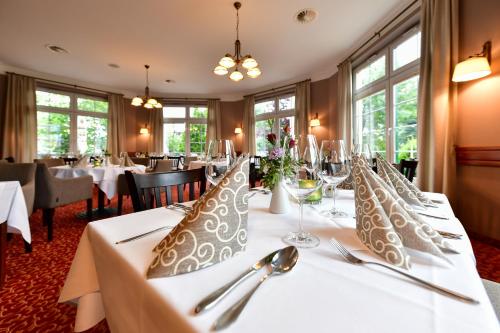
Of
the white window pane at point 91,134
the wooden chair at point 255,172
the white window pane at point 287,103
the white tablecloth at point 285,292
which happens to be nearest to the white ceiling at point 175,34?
the white window pane at point 287,103

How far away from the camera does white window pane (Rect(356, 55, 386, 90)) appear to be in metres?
4.30

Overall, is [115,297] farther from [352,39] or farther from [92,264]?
[352,39]

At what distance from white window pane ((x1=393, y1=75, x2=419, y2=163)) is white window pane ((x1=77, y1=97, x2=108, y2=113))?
8350 mm

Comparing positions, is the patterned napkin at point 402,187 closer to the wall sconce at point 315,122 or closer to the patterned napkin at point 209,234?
the patterned napkin at point 209,234

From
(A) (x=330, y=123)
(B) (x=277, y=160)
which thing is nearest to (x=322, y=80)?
(A) (x=330, y=123)

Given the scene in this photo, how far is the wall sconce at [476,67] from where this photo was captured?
79.4 inches

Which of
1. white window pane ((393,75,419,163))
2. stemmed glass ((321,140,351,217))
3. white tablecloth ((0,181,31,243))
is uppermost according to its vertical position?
white window pane ((393,75,419,163))

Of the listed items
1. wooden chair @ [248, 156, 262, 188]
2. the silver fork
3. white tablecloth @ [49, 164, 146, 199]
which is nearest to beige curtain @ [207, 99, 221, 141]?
white tablecloth @ [49, 164, 146, 199]

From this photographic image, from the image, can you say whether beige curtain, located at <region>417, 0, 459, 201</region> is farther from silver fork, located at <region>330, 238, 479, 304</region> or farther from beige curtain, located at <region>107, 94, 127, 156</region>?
beige curtain, located at <region>107, 94, 127, 156</region>

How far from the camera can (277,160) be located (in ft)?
2.79

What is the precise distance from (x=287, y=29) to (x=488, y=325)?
15.2ft

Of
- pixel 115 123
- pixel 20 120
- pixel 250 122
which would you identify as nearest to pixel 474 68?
pixel 250 122

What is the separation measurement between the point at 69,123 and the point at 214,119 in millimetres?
4531

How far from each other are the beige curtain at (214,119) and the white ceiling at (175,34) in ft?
6.31
